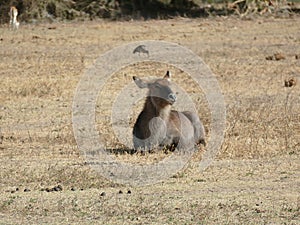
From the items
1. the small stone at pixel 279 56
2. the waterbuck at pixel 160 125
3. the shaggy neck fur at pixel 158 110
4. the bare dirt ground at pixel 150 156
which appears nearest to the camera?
the bare dirt ground at pixel 150 156

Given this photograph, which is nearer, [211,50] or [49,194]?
[49,194]

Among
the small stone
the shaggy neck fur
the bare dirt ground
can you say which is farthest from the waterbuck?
the small stone

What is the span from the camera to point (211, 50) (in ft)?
73.7

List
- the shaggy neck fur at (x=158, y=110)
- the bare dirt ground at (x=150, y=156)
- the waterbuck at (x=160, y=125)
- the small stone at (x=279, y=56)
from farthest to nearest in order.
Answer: the small stone at (x=279, y=56)
the shaggy neck fur at (x=158, y=110)
the waterbuck at (x=160, y=125)
the bare dirt ground at (x=150, y=156)

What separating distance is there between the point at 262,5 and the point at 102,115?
1956 cm

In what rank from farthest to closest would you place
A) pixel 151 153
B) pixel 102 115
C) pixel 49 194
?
1. pixel 102 115
2. pixel 151 153
3. pixel 49 194

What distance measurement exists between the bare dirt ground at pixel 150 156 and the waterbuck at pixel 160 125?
1.41ft

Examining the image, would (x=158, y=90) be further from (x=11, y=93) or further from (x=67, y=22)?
(x=67, y=22)

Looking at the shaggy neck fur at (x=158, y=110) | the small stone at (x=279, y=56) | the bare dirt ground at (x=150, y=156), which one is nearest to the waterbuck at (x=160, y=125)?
the shaggy neck fur at (x=158, y=110)

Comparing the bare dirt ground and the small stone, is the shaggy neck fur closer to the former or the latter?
the bare dirt ground

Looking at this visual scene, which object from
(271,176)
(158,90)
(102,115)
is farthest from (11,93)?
(271,176)

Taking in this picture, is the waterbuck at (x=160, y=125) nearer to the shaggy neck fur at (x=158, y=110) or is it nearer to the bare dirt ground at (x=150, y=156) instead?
the shaggy neck fur at (x=158, y=110)

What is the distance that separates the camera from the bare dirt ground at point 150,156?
7184 millimetres

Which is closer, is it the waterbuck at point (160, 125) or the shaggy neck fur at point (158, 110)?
the waterbuck at point (160, 125)
